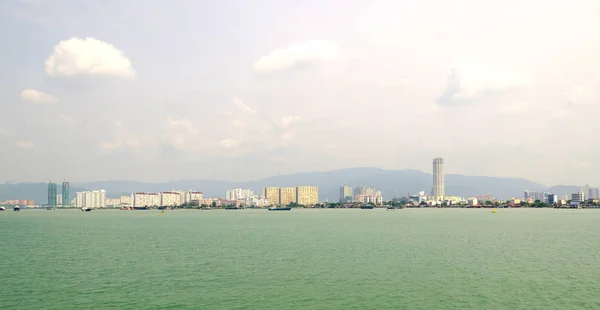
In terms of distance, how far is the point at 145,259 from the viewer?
49219 mm

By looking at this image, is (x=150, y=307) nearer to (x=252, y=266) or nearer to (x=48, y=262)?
(x=252, y=266)

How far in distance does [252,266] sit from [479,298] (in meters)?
20.0

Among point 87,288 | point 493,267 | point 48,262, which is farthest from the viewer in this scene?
point 48,262

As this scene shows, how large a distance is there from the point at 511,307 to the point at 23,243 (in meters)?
64.3

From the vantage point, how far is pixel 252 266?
43438mm

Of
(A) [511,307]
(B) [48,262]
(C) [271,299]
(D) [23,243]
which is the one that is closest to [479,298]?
(A) [511,307]

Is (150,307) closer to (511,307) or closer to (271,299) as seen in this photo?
(271,299)

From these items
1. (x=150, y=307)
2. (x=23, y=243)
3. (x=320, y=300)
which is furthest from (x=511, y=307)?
(x=23, y=243)

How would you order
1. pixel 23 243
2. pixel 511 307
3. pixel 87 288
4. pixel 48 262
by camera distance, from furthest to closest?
pixel 23 243, pixel 48 262, pixel 87 288, pixel 511 307

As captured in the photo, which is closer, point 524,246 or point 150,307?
point 150,307

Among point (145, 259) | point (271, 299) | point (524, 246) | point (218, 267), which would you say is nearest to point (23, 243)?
point (145, 259)

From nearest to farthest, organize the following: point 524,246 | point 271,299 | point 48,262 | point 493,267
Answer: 1. point 271,299
2. point 493,267
3. point 48,262
4. point 524,246

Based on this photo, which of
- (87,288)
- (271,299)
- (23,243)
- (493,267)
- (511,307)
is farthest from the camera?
(23,243)

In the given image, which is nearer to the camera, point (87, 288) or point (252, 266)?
point (87, 288)
